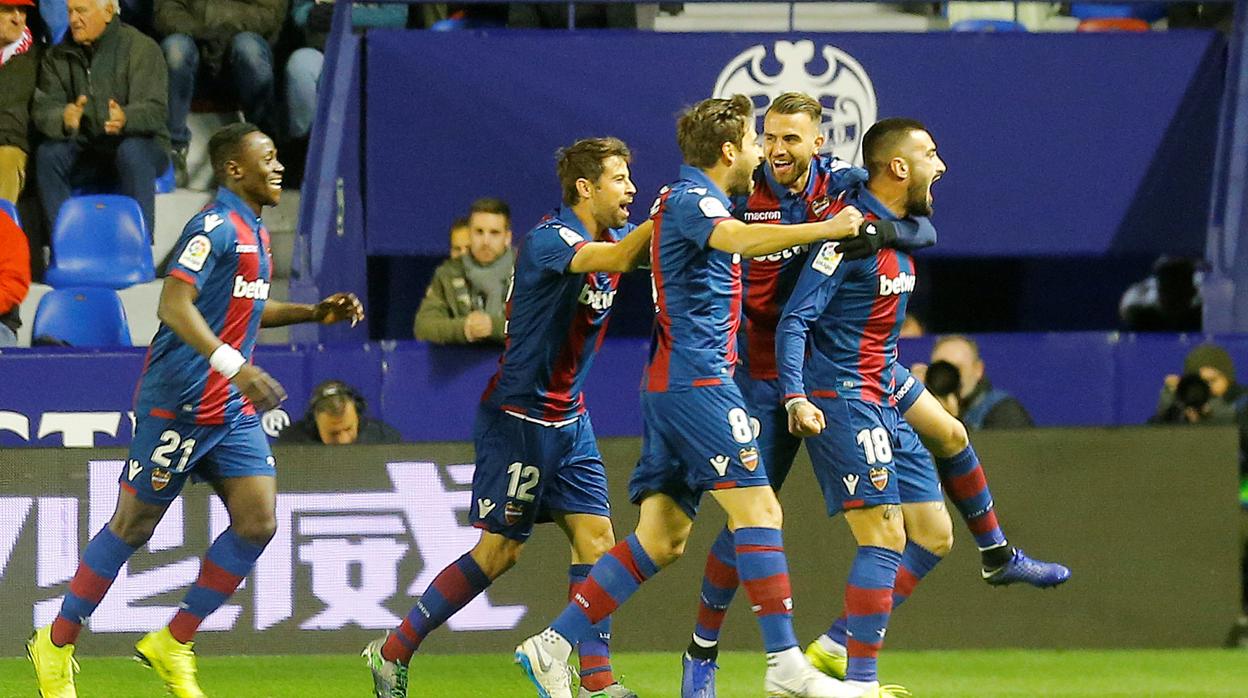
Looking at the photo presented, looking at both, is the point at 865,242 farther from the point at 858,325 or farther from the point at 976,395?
the point at 976,395

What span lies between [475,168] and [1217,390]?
431 centimetres

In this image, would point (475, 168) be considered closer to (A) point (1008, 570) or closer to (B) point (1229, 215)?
(B) point (1229, 215)

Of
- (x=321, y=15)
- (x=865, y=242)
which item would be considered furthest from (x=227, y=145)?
(x=321, y=15)

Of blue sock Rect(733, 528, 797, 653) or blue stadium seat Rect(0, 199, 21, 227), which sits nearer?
blue sock Rect(733, 528, 797, 653)

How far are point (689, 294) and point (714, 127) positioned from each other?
555 mm

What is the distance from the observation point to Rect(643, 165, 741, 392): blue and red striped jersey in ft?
22.2

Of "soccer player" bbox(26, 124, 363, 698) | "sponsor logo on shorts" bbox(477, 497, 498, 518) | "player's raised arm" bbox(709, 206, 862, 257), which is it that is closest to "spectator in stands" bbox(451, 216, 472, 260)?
"soccer player" bbox(26, 124, 363, 698)

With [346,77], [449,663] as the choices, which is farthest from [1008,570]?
[346,77]

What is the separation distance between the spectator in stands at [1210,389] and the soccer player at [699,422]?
384 centimetres

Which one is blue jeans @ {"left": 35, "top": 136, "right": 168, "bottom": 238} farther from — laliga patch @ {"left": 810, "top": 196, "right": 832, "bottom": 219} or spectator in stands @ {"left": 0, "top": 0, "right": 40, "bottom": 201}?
laliga patch @ {"left": 810, "top": 196, "right": 832, "bottom": 219}

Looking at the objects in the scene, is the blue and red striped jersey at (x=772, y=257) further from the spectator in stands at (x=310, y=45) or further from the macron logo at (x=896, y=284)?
the spectator in stands at (x=310, y=45)

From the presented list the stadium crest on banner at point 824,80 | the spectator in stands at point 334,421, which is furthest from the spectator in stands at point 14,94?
the stadium crest on banner at point 824,80

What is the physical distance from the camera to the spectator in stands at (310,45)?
12.6m

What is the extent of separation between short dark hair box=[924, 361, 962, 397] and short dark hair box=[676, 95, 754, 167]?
352cm
